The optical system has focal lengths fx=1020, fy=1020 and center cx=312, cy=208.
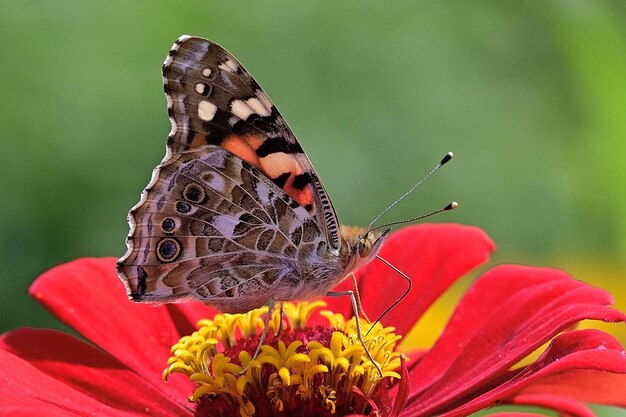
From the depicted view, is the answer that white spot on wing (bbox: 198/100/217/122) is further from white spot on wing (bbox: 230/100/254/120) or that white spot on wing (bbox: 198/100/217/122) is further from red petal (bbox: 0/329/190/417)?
red petal (bbox: 0/329/190/417)

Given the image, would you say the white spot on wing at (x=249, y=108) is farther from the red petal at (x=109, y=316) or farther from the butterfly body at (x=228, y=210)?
the red petal at (x=109, y=316)

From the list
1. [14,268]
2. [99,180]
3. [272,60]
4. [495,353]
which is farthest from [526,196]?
[495,353]

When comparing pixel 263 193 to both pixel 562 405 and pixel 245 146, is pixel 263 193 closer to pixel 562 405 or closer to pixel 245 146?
pixel 245 146

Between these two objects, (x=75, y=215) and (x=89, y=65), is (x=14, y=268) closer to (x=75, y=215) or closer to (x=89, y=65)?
(x=75, y=215)

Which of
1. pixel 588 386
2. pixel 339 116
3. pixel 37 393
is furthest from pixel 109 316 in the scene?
pixel 339 116

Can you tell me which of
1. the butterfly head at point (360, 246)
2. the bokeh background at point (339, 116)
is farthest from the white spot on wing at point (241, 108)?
the bokeh background at point (339, 116)

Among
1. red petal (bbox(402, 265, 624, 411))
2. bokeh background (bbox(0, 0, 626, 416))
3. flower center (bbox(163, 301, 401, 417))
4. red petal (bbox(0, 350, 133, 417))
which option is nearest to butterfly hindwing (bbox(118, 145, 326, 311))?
flower center (bbox(163, 301, 401, 417))
